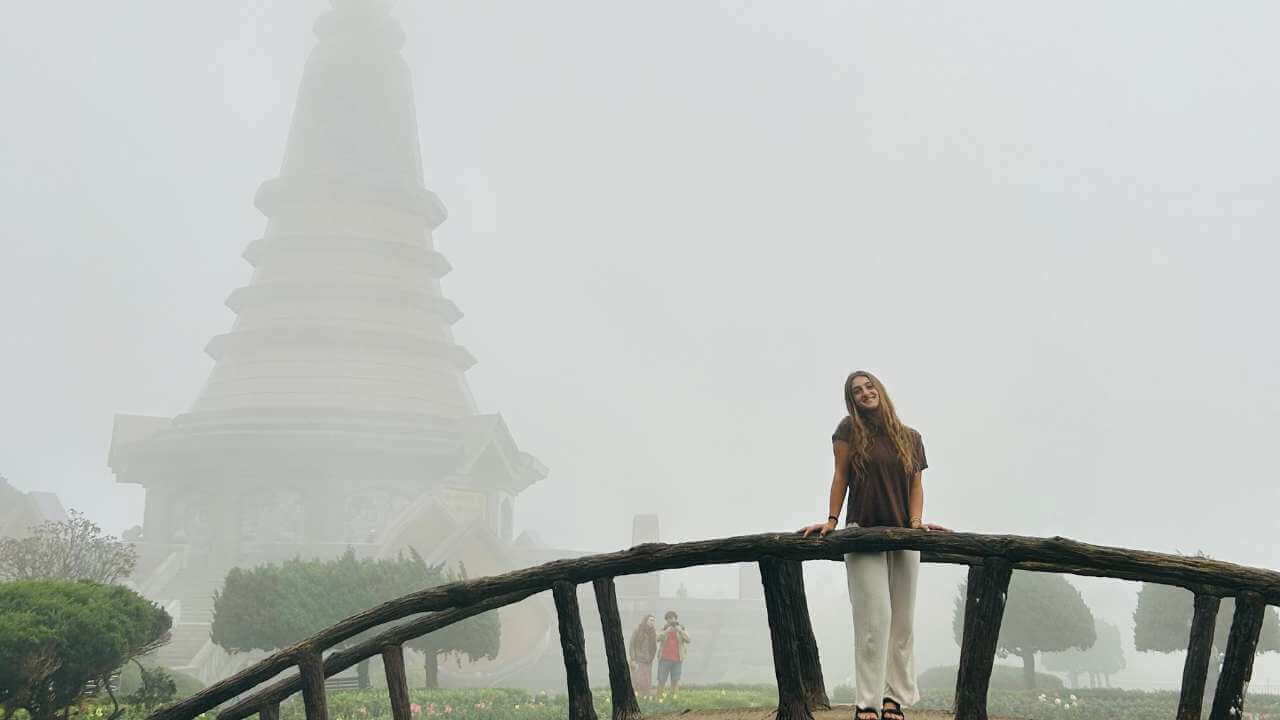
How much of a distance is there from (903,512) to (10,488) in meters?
60.3

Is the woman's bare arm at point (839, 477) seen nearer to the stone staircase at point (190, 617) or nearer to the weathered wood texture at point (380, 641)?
the weathered wood texture at point (380, 641)

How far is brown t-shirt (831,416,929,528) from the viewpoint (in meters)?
4.20

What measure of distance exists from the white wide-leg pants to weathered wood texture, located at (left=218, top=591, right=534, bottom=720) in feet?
4.61

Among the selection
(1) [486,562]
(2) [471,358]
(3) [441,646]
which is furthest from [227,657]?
(2) [471,358]

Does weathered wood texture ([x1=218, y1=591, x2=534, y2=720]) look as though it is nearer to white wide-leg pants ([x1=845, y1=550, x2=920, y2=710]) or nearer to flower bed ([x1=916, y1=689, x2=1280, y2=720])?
white wide-leg pants ([x1=845, y1=550, x2=920, y2=710])

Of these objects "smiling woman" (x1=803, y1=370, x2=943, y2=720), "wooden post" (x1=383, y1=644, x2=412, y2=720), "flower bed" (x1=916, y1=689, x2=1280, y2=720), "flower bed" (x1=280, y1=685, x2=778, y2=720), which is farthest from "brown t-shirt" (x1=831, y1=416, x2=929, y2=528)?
"flower bed" (x1=916, y1=689, x2=1280, y2=720)

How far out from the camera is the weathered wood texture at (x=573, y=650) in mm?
4121

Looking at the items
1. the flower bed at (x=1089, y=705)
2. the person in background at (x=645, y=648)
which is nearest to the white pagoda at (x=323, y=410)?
the person in background at (x=645, y=648)

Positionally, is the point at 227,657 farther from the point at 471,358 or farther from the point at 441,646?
the point at 471,358

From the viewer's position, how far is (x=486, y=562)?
37.3m

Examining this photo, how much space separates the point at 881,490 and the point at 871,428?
277 mm

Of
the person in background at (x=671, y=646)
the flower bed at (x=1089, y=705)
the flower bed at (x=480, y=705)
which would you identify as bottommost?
the flower bed at (x=1089, y=705)

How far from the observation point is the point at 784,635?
3.88 m

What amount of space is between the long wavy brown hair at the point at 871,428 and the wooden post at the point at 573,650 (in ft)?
4.37
